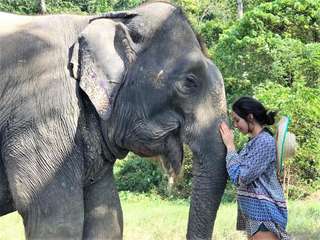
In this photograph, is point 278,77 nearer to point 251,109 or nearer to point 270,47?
point 270,47

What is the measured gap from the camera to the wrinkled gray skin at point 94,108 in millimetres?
4078

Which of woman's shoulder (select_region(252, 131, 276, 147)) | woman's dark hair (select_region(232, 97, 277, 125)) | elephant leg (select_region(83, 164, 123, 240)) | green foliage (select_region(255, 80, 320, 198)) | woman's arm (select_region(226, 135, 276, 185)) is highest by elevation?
woman's dark hair (select_region(232, 97, 277, 125))

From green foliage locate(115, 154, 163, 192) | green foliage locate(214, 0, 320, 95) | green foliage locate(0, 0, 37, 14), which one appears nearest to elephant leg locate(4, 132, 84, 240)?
green foliage locate(214, 0, 320, 95)

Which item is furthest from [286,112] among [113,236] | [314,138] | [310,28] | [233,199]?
[113,236]

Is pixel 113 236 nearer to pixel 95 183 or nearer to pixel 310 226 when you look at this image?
pixel 95 183

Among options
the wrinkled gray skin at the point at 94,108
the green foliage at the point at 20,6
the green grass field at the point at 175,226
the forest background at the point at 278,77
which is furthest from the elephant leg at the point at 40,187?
the green foliage at the point at 20,6

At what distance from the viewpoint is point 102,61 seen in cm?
421

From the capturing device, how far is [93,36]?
4.24 m

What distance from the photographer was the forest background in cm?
1252

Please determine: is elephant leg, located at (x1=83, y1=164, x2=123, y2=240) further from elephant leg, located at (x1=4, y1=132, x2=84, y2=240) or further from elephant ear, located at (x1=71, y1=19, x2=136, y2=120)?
elephant ear, located at (x1=71, y1=19, x2=136, y2=120)

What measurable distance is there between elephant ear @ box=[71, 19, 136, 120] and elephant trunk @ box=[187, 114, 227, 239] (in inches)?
22.8

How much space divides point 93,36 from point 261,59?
9961mm

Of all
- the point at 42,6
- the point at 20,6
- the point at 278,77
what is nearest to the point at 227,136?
the point at 278,77

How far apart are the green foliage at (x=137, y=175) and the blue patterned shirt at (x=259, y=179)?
10564mm
